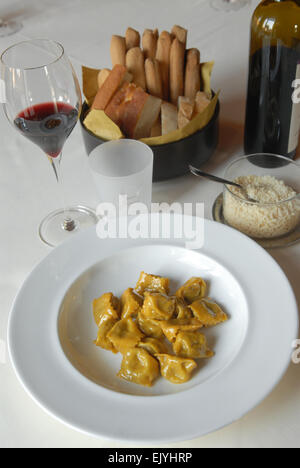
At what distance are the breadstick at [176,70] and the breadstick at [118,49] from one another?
0.09 metres

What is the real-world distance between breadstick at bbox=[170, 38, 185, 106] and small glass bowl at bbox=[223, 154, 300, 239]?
199 millimetres

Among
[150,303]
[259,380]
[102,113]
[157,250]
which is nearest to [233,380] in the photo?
[259,380]

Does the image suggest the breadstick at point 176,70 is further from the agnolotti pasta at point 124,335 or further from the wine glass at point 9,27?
the wine glass at point 9,27

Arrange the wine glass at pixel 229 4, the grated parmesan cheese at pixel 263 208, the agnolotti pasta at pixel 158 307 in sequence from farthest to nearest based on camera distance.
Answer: the wine glass at pixel 229 4
the grated parmesan cheese at pixel 263 208
the agnolotti pasta at pixel 158 307

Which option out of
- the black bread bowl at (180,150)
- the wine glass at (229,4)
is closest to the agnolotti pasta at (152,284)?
the black bread bowl at (180,150)

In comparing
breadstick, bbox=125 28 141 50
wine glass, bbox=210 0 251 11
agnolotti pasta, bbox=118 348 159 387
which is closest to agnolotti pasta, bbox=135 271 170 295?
agnolotti pasta, bbox=118 348 159 387

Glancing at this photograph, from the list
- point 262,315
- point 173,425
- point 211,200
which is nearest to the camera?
point 173,425

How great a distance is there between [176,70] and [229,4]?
719 mm

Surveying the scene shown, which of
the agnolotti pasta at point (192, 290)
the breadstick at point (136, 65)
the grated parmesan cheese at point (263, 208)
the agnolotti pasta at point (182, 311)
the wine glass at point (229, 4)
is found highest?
the breadstick at point (136, 65)

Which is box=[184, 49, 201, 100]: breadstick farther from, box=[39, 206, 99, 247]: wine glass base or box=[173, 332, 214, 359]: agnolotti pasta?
box=[173, 332, 214, 359]: agnolotti pasta

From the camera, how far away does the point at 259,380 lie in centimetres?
58

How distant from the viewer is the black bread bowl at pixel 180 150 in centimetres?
89
